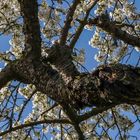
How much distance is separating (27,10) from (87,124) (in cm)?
547

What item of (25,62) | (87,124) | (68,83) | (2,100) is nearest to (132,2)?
(87,124)

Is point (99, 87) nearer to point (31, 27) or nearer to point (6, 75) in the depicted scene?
point (31, 27)

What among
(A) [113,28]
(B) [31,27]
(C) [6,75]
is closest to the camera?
(A) [113,28]

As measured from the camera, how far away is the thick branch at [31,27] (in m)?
6.36

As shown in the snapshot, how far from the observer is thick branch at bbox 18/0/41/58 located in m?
6.36

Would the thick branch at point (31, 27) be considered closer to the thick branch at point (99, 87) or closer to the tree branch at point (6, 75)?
the tree branch at point (6, 75)

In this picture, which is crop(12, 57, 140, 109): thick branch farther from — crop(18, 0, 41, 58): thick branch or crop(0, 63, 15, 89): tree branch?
crop(0, 63, 15, 89): tree branch

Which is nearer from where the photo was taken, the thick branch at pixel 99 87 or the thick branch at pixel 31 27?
the thick branch at pixel 99 87

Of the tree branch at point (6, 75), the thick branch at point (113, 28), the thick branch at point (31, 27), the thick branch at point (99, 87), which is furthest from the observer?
the tree branch at point (6, 75)

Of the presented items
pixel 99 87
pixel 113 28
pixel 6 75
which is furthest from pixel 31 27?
pixel 99 87

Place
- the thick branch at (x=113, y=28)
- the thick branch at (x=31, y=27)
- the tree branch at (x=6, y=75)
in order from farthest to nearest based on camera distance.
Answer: the tree branch at (x=6, y=75)
the thick branch at (x=31, y=27)
the thick branch at (x=113, y=28)

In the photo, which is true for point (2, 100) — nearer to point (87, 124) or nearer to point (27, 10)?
point (87, 124)

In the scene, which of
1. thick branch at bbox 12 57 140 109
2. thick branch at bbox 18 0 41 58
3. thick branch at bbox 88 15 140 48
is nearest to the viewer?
thick branch at bbox 12 57 140 109

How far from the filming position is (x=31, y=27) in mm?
6422
